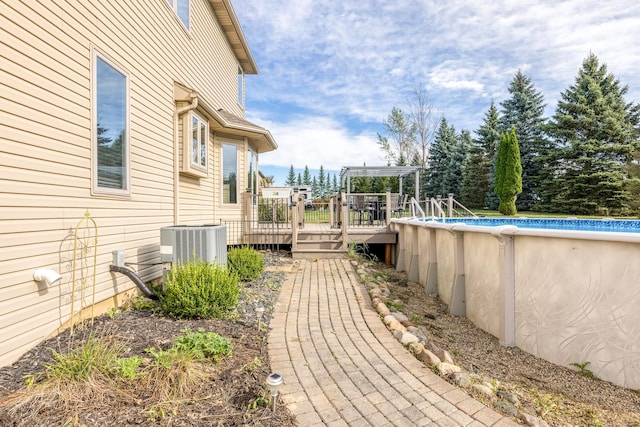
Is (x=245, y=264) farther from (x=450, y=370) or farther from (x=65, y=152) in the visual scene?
(x=450, y=370)

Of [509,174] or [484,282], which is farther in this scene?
[509,174]

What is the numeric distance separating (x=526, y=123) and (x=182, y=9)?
24.5 m

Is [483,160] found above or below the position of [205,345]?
above

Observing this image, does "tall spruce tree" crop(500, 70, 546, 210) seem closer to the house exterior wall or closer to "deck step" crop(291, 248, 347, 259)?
"deck step" crop(291, 248, 347, 259)

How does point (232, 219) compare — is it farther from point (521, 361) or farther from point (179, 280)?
point (521, 361)

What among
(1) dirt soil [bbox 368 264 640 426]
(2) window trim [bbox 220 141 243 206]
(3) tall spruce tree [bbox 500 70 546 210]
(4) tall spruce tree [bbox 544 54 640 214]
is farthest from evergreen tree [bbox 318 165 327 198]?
(1) dirt soil [bbox 368 264 640 426]

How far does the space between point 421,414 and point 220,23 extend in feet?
35.4

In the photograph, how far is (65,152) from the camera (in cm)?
323

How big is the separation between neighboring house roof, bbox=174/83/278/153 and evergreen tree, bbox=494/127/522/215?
14964mm

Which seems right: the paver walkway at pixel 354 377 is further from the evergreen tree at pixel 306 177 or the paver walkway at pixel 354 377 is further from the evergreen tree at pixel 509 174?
the evergreen tree at pixel 306 177

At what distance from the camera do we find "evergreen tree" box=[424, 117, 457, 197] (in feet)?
93.7

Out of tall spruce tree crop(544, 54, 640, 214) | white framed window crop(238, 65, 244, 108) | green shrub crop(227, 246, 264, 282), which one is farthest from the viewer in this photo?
tall spruce tree crop(544, 54, 640, 214)

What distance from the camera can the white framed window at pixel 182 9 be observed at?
6227mm

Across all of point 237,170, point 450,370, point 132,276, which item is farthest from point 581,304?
point 237,170
